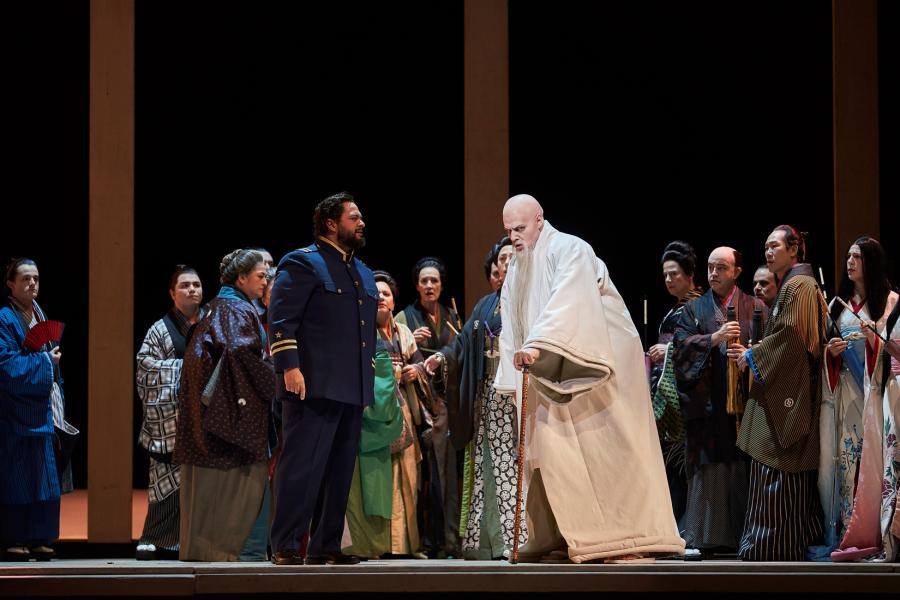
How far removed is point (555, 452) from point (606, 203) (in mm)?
3351

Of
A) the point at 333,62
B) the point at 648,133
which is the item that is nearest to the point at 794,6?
the point at 648,133

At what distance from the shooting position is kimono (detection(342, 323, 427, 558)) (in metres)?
5.87

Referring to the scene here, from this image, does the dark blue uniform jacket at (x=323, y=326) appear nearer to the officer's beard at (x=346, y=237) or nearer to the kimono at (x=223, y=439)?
the officer's beard at (x=346, y=237)

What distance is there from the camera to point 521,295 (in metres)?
5.07

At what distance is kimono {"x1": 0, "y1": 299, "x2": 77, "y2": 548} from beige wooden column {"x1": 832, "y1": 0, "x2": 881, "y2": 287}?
464 centimetres

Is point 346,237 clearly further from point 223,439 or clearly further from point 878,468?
point 878,468

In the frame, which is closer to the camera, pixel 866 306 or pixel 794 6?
pixel 866 306

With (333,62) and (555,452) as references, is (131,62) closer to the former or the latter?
(333,62)

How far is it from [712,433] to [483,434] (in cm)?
113

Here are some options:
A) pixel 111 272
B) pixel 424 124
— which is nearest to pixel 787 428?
pixel 424 124

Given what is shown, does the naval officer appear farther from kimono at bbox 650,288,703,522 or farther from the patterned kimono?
the patterned kimono

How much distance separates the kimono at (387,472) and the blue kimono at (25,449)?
1.51 m

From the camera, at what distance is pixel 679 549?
485 centimetres

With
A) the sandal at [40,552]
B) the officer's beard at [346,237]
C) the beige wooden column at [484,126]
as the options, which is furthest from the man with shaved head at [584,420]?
the sandal at [40,552]
